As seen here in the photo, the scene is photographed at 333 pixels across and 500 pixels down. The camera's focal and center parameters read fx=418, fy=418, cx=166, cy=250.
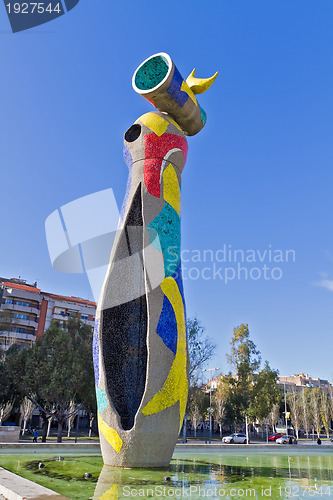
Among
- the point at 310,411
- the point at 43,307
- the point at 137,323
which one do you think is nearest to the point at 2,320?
the point at 43,307

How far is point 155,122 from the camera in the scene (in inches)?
444

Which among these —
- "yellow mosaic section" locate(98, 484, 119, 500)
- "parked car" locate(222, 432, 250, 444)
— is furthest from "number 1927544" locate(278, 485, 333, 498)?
"parked car" locate(222, 432, 250, 444)

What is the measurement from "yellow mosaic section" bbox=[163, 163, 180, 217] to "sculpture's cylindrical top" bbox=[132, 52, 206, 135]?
1.97 meters

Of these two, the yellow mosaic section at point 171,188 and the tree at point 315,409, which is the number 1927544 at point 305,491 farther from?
the tree at point 315,409

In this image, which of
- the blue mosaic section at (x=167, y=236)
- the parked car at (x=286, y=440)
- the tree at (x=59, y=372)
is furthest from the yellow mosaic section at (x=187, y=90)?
the parked car at (x=286, y=440)

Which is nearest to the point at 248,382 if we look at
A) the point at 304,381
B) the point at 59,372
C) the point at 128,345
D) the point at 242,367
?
the point at 242,367

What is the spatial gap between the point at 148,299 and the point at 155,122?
4.89 meters

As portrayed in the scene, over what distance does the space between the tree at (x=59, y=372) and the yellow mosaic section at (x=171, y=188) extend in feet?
55.3

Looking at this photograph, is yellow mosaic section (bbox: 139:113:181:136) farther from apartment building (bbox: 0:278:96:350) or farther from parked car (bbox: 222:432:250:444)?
apartment building (bbox: 0:278:96:350)

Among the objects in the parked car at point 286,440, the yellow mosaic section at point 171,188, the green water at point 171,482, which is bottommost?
the parked car at point 286,440

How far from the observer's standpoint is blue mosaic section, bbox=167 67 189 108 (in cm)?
1164

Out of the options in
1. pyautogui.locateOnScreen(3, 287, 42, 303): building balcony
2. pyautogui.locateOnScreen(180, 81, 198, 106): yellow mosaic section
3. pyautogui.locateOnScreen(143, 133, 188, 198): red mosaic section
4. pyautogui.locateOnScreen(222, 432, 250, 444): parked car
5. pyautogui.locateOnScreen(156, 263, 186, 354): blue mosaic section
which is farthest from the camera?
pyautogui.locateOnScreen(3, 287, 42, 303): building balcony

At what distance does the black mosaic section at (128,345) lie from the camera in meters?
9.86

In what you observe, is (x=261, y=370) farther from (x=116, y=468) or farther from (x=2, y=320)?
(x=116, y=468)
